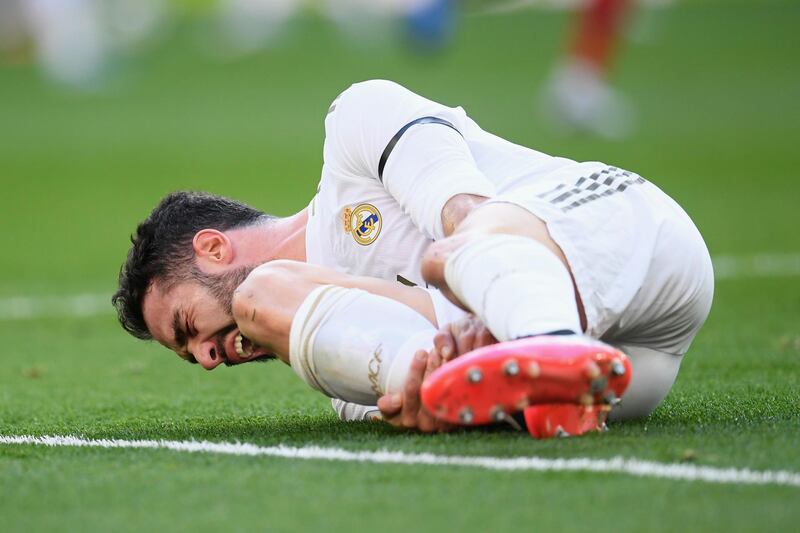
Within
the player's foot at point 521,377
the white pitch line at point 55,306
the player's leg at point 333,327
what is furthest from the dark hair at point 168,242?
the white pitch line at point 55,306

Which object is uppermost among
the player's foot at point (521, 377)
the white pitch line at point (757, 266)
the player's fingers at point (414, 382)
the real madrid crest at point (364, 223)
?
the real madrid crest at point (364, 223)

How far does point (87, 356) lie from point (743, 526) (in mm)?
3384

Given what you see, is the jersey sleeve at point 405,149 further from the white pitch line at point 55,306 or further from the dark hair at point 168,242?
the white pitch line at point 55,306

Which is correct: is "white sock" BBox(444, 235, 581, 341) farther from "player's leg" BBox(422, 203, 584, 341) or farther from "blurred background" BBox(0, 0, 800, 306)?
"blurred background" BBox(0, 0, 800, 306)

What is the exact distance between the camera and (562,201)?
2.89m

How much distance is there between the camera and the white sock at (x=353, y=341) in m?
2.75

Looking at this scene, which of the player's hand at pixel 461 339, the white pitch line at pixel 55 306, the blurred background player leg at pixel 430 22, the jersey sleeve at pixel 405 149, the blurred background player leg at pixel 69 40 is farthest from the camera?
the blurred background player leg at pixel 69 40

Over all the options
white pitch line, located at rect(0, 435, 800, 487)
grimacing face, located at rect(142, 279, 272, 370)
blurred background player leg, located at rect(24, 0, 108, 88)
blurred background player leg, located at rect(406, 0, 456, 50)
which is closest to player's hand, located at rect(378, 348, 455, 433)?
white pitch line, located at rect(0, 435, 800, 487)

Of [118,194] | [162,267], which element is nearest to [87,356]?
[162,267]

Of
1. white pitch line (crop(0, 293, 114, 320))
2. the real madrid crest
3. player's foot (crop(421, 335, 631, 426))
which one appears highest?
the real madrid crest

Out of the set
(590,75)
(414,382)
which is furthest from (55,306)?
(590,75)

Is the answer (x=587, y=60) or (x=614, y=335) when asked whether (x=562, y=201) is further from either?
(x=587, y=60)

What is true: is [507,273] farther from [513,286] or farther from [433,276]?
[433,276]

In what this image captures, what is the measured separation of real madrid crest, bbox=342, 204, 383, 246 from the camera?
3.20 m
